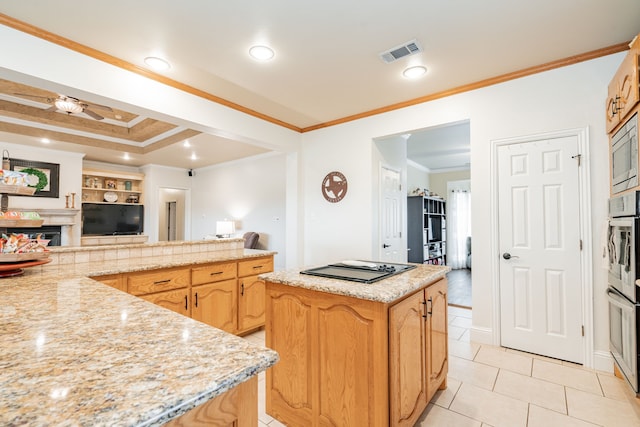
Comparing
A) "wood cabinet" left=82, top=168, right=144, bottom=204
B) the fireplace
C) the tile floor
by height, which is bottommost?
the tile floor

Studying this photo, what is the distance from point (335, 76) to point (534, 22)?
61.1 inches

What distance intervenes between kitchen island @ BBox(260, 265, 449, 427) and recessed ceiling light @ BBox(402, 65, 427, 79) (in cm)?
185

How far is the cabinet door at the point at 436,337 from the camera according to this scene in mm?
1875

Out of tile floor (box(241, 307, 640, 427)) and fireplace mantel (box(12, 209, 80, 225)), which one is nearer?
tile floor (box(241, 307, 640, 427))

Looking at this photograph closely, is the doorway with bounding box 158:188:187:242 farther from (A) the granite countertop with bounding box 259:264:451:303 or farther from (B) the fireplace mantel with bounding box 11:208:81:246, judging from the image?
(A) the granite countertop with bounding box 259:264:451:303

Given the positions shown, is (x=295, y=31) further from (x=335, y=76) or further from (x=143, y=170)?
(x=143, y=170)

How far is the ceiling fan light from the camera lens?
10.6 feet

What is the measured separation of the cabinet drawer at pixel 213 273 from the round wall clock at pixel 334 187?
1626mm

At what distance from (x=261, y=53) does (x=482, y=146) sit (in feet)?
7.39

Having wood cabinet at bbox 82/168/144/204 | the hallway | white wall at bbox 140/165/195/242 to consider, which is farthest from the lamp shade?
the hallway

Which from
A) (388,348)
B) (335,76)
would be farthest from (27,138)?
(388,348)

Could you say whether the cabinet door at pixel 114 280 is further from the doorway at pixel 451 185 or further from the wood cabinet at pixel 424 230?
the wood cabinet at pixel 424 230

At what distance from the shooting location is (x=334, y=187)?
4051 millimetres

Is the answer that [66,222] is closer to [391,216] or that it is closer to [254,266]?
[254,266]
